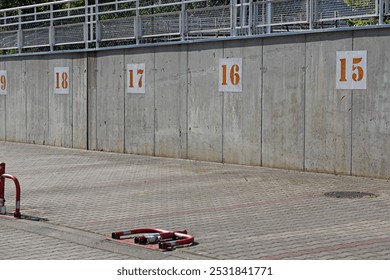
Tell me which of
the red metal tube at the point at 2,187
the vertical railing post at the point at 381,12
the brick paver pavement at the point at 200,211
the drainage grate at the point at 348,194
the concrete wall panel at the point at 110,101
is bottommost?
A: the brick paver pavement at the point at 200,211

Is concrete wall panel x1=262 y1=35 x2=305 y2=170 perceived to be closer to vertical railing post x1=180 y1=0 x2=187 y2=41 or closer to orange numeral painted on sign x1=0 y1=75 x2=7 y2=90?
vertical railing post x1=180 y1=0 x2=187 y2=41

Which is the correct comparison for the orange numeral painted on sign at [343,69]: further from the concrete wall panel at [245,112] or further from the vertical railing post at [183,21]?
the vertical railing post at [183,21]

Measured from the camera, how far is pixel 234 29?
2011 cm

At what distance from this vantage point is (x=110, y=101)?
2392cm

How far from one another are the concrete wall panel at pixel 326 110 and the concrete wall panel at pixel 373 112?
0.23 meters

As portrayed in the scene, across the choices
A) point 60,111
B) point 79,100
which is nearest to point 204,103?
point 79,100

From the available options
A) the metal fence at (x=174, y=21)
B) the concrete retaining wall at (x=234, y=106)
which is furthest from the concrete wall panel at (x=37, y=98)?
the metal fence at (x=174, y=21)

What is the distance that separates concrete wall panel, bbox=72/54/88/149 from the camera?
25016mm

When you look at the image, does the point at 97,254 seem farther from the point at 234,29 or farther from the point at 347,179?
the point at 234,29

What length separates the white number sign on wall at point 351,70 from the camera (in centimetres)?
1662

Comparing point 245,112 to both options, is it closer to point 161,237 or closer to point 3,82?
point 161,237

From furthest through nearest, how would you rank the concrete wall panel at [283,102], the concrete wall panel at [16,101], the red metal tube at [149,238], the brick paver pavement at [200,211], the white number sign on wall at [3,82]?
the white number sign on wall at [3,82] → the concrete wall panel at [16,101] → the concrete wall panel at [283,102] → the red metal tube at [149,238] → the brick paver pavement at [200,211]

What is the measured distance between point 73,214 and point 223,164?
7861 mm

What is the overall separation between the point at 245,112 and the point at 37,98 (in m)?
10.1
